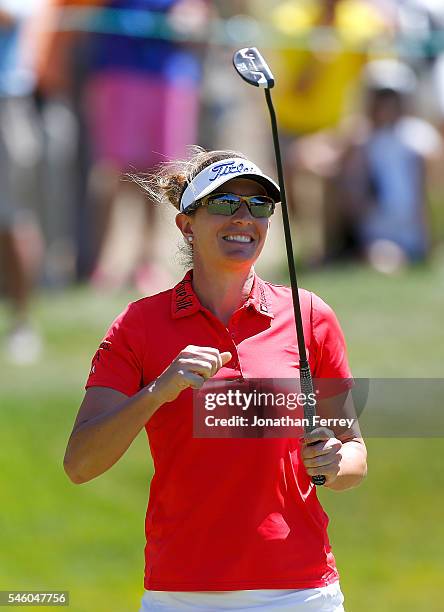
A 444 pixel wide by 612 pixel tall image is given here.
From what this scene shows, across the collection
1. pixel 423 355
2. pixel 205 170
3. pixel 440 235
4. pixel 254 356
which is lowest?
pixel 254 356

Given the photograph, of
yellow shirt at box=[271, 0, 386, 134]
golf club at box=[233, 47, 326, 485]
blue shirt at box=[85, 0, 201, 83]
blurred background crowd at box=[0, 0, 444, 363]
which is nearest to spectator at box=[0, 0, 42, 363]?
blurred background crowd at box=[0, 0, 444, 363]

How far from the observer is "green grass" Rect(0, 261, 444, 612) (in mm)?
7219

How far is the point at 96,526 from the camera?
7672 mm

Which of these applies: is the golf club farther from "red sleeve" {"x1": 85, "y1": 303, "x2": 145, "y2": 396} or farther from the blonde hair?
"red sleeve" {"x1": 85, "y1": 303, "x2": 145, "y2": 396}

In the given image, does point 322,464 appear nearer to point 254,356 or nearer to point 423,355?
point 254,356

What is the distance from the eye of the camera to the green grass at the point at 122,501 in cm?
722

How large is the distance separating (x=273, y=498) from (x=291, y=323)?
1.47 ft

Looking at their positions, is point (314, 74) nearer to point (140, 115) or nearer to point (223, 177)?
point (140, 115)

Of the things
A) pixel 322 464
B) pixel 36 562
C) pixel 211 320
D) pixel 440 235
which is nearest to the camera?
pixel 322 464

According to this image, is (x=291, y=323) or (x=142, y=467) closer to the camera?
(x=291, y=323)

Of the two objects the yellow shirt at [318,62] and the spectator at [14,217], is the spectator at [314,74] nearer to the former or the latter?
the yellow shirt at [318,62]

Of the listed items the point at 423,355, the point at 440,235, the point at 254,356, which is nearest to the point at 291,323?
the point at 254,356

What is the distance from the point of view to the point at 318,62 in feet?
35.5

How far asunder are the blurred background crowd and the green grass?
34.4 inches
